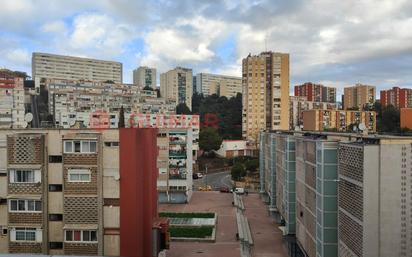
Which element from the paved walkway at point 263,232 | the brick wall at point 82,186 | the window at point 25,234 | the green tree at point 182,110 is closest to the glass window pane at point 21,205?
the window at point 25,234

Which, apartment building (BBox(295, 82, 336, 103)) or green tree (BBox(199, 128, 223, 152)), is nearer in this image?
green tree (BBox(199, 128, 223, 152))

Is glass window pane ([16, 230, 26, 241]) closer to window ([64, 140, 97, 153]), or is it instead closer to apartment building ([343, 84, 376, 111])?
window ([64, 140, 97, 153])

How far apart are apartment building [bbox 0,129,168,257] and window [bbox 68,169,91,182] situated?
0.03m

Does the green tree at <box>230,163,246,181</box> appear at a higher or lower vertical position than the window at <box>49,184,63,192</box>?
lower

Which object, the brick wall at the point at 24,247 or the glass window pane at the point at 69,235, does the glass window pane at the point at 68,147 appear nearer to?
the glass window pane at the point at 69,235

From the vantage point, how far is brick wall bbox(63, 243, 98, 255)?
1400cm

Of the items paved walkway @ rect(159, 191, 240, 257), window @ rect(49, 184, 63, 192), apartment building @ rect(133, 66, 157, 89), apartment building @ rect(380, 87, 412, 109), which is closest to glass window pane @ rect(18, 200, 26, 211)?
window @ rect(49, 184, 63, 192)

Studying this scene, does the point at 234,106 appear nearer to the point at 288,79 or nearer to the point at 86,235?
the point at 288,79

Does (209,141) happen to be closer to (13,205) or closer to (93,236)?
(93,236)

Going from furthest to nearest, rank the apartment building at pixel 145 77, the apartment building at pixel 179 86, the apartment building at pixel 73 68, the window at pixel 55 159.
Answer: the apartment building at pixel 145 77 → the apartment building at pixel 73 68 → the apartment building at pixel 179 86 → the window at pixel 55 159

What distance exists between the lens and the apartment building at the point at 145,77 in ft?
475

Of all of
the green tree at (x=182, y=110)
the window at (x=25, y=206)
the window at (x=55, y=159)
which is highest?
the green tree at (x=182, y=110)

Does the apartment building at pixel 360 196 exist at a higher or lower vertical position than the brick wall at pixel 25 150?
lower

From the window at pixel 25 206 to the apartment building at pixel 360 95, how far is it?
379 ft
